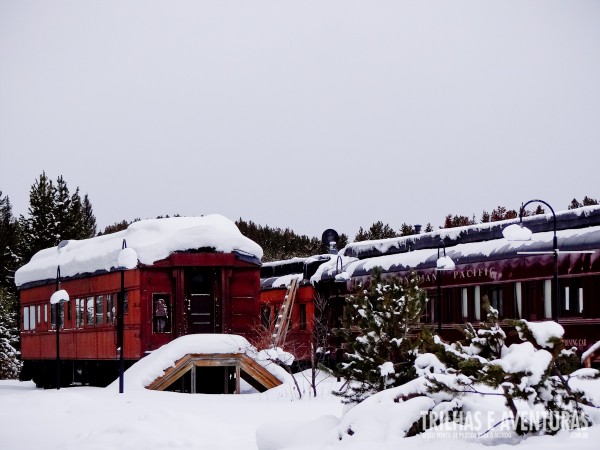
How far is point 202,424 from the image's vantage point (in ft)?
61.7

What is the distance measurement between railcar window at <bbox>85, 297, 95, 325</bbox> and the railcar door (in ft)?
12.9

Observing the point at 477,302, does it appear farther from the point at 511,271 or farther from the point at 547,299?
the point at 547,299

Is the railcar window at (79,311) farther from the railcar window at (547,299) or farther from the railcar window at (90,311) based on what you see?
the railcar window at (547,299)

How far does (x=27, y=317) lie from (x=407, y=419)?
105 feet

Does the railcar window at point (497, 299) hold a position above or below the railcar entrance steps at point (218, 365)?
above

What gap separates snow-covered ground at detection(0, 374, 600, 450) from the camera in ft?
41.0

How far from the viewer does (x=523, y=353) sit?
11797 millimetres

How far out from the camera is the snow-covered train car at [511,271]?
2326cm

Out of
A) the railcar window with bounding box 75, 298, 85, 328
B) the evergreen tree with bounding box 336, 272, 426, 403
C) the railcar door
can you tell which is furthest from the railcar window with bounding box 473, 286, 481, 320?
the railcar window with bounding box 75, 298, 85, 328

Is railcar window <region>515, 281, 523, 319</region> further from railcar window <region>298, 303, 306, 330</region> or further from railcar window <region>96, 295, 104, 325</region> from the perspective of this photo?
railcar window <region>298, 303, 306, 330</region>

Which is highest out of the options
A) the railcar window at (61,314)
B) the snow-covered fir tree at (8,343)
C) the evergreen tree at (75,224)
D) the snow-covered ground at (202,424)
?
the evergreen tree at (75,224)

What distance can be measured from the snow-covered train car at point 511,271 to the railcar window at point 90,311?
8.19 m

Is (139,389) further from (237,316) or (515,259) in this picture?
(515,259)

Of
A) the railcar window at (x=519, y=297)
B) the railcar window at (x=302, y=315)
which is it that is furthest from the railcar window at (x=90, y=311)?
the railcar window at (x=519, y=297)
